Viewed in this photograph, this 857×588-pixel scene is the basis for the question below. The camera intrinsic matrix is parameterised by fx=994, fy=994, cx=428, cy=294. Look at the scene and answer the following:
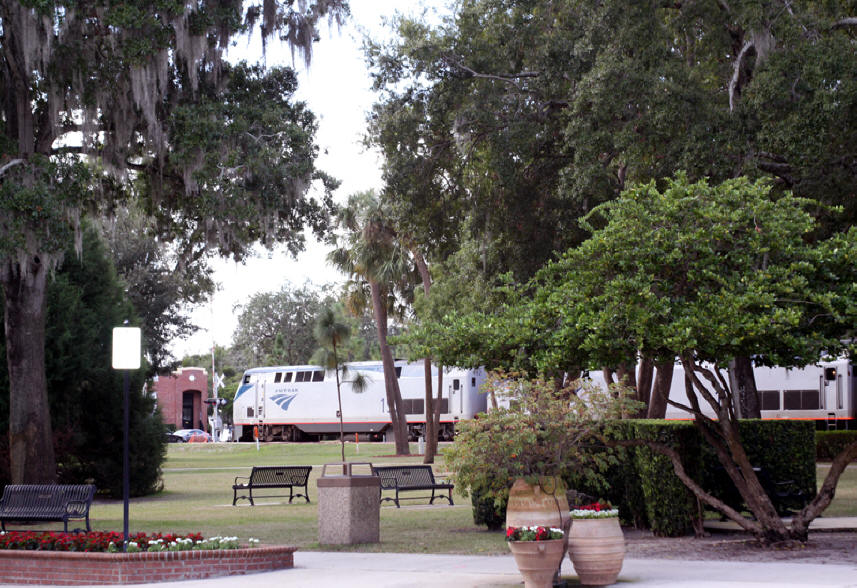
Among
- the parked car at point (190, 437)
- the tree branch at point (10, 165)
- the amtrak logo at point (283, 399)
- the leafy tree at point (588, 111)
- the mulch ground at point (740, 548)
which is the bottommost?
the parked car at point (190, 437)

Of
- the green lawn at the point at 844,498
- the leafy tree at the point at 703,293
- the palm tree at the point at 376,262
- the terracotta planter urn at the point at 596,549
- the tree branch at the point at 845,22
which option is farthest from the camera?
the palm tree at the point at 376,262

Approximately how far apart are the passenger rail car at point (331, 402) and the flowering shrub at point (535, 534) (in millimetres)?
40062

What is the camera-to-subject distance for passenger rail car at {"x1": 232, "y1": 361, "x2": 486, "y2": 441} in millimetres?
51500

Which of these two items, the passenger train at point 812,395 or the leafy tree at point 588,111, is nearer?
the leafy tree at point 588,111

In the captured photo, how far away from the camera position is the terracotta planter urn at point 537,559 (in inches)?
366

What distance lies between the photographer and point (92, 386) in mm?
24953

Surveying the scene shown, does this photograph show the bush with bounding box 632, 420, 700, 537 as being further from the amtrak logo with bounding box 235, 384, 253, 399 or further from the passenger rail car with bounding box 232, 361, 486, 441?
the amtrak logo with bounding box 235, 384, 253, 399

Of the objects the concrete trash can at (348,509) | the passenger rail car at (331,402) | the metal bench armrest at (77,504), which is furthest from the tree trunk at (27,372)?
the passenger rail car at (331,402)

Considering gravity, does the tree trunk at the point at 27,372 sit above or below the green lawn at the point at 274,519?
above

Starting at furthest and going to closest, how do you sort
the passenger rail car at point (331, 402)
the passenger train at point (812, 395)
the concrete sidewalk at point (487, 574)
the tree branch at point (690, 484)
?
1. the passenger rail car at point (331, 402)
2. the passenger train at point (812, 395)
3. the tree branch at point (690, 484)
4. the concrete sidewalk at point (487, 574)

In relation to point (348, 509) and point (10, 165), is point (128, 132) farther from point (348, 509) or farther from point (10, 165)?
point (348, 509)

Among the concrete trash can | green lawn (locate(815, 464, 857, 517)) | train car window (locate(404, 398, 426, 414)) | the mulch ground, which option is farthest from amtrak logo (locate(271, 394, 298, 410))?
the mulch ground

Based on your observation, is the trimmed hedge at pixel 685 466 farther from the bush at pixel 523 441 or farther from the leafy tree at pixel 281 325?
the leafy tree at pixel 281 325

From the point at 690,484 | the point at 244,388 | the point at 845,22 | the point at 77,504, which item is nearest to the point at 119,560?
the point at 77,504
